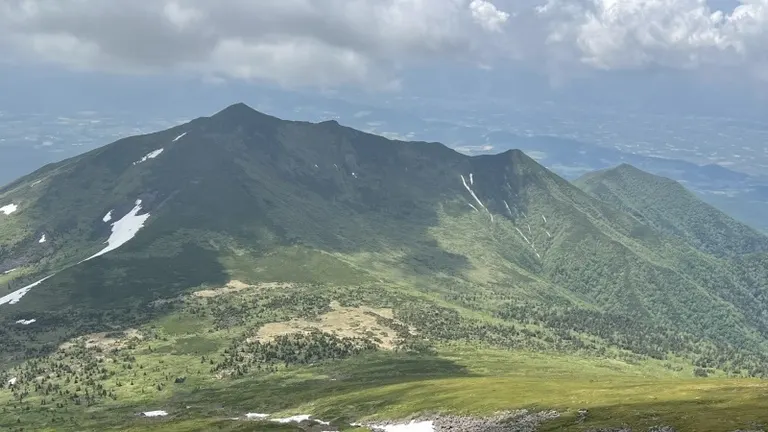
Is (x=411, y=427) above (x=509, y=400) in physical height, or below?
below

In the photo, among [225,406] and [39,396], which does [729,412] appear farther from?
[39,396]

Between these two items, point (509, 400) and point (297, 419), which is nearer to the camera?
point (509, 400)

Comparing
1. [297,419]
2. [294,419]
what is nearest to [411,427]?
[297,419]

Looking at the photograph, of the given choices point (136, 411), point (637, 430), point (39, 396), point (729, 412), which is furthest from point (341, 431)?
point (39, 396)

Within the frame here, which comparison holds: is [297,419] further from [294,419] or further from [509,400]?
[509,400]

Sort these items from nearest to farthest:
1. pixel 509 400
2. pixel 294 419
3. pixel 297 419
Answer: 1. pixel 509 400
2. pixel 297 419
3. pixel 294 419

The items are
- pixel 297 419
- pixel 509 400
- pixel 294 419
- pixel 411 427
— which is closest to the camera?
pixel 411 427

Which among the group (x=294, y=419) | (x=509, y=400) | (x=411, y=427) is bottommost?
(x=294, y=419)

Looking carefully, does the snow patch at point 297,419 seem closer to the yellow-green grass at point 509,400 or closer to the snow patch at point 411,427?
the yellow-green grass at point 509,400

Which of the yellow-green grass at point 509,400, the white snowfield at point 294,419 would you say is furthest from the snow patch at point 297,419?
the yellow-green grass at point 509,400
